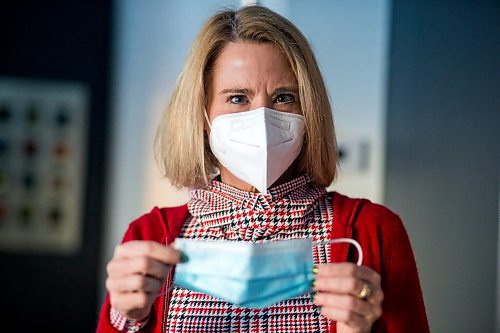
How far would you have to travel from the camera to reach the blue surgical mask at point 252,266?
1.02 metres

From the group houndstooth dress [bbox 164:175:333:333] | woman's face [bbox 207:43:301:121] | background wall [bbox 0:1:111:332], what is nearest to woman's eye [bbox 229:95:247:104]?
woman's face [bbox 207:43:301:121]

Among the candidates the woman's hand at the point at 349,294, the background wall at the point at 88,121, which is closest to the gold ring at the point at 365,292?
the woman's hand at the point at 349,294

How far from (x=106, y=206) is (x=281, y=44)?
5.68 feet

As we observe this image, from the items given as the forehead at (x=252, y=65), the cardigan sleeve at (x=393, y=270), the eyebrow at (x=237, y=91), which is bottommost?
the cardigan sleeve at (x=393, y=270)

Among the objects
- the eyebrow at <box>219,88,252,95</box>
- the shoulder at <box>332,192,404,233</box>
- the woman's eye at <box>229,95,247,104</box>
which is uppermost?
the eyebrow at <box>219,88,252,95</box>

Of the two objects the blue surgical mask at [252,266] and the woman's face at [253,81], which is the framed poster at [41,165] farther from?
the blue surgical mask at [252,266]

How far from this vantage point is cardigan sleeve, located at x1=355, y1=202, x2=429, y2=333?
1.15 metres

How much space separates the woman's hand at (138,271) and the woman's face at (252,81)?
356mm

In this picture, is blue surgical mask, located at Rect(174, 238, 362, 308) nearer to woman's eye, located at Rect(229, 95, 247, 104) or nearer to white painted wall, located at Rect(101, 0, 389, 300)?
woman's eye, located at Rect(229, 95, 247, 104)

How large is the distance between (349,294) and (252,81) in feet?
1.46

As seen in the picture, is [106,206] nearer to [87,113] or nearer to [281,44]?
[87,113]

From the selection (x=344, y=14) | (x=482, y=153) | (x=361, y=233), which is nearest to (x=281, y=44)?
(x=361, y=233)

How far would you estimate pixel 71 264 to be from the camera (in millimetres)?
2793

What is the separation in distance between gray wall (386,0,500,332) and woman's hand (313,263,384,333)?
84cm
